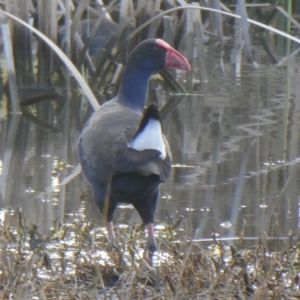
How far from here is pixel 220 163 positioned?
4.61m

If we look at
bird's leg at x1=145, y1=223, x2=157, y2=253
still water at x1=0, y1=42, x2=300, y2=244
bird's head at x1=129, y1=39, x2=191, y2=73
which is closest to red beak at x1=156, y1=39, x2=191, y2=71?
bird's head at x1=129, y1=39, x2=191, y2=73

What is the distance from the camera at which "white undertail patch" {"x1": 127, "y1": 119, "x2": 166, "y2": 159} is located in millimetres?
2751

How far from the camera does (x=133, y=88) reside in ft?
12.5

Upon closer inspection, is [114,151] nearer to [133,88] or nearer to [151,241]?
[151,241]

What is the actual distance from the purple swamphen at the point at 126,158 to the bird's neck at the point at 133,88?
7 cm

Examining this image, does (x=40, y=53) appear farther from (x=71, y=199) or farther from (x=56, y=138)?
(x=71, y=199)

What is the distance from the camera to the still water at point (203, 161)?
368 centimetres

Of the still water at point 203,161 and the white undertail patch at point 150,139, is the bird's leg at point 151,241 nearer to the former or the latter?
the still water at point 203,161

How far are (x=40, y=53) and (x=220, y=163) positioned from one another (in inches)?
88.3

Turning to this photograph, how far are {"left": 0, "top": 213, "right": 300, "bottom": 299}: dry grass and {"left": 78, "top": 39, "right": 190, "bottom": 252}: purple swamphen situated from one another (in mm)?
177

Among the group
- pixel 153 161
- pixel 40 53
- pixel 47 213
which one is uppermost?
pixel 40 53

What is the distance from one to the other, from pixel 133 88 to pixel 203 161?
971mm

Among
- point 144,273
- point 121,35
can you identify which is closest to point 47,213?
point 144,273

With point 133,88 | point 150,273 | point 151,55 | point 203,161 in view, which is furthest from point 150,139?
point 203,161
